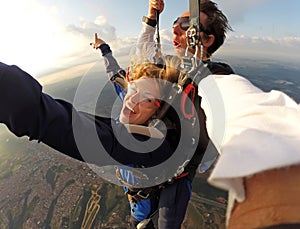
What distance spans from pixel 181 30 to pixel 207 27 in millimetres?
159

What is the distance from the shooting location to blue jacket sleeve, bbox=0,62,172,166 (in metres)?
0.57

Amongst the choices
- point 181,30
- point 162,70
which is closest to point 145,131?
point 162,70

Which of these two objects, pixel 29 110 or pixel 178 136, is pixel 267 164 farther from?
pixel 178 136

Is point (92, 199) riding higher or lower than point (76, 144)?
lower

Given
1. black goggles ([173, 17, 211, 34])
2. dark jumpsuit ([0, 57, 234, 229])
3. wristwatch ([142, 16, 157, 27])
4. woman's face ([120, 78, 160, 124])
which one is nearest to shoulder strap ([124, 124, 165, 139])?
dark jumpsuit ([0, 57, 234, 229])

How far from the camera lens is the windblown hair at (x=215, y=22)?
1.47m

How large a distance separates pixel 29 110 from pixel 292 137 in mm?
578

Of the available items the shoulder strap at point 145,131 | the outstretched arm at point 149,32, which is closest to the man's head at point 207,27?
the outstretched arm at point 149,32

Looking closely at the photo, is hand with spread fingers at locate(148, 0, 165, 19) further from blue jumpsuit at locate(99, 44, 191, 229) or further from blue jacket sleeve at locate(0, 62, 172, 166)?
blue jacket sleeve at locate(0, 62, 172, 166)

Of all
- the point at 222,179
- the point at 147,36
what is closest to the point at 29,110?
the point at 222,179

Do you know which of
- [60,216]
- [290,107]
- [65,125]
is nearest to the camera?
[290,107]

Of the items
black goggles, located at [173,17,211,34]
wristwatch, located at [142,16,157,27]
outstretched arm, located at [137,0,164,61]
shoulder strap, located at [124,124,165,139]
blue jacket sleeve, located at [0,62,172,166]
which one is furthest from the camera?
wristwatch, located at [142,16,157,27]

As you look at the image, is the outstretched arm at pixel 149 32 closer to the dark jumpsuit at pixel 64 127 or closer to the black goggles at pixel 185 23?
the black goggles at pixel 185 23

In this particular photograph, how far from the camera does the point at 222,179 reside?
13.9 inches
